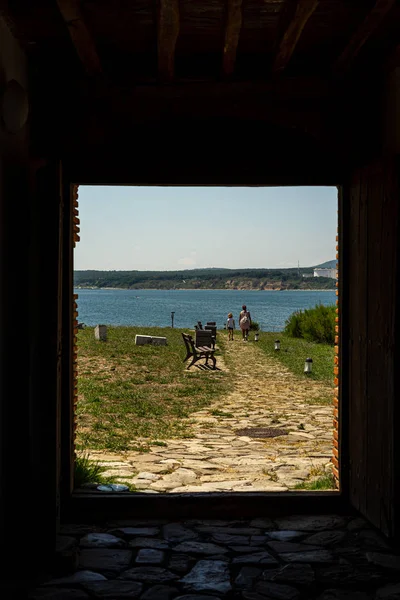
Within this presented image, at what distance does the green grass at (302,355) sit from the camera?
15047 millimetres

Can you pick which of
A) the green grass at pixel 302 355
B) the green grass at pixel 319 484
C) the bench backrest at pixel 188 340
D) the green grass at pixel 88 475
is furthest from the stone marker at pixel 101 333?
the green grass at pixel 319 484

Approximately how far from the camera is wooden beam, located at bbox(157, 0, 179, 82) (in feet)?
11.5

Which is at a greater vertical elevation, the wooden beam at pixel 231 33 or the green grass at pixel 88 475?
the wooden beam at pixel 231 33

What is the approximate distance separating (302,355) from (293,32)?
15561 mm

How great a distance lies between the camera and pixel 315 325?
23828mm

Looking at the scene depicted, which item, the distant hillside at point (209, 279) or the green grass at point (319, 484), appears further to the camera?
the distant hillside at point (209, 279)

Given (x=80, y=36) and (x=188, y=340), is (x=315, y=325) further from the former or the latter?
(x=80, y=36)

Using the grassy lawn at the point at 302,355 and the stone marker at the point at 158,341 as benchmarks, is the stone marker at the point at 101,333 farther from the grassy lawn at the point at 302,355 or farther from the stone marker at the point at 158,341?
the grassy lawn at the point at 302,355

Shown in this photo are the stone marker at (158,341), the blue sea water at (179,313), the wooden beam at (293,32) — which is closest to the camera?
the wooden beam at (293,32)

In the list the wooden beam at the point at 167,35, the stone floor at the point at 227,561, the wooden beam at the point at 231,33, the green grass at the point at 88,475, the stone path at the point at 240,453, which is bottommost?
the stone floor at the point at 227,561

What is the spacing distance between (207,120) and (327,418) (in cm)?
560
